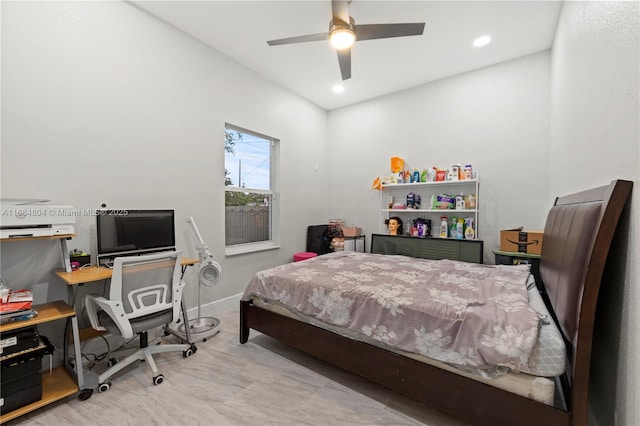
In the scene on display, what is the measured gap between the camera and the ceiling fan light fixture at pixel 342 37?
2113mm

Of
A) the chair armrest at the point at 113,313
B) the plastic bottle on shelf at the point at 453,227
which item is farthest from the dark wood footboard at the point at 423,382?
the plastic bottle on shelf at the point at 453,227

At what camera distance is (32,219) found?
68.0 inches

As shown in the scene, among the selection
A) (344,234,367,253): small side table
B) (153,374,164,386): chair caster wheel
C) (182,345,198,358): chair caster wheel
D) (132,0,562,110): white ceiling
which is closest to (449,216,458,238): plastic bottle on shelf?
(344,234,367,253): small side table

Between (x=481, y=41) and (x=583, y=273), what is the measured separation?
111 inches

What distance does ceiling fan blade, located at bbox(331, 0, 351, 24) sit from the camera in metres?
1.96

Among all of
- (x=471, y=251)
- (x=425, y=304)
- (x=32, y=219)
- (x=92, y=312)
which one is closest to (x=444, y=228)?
(x=471, y=251)

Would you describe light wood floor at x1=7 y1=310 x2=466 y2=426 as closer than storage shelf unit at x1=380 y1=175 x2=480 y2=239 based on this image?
Yes

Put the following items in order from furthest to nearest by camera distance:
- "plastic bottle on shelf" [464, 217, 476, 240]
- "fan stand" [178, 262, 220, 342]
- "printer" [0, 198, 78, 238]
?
"plastic bottle on shelf" [464, 217, 476, 240], "fan stand" [178, 262, 220, 342], "printer" [0, 198, 78, 238]

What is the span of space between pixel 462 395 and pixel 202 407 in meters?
1.52

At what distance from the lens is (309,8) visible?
2.47 meters

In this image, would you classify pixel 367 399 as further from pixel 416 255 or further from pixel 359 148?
pixel 359 148

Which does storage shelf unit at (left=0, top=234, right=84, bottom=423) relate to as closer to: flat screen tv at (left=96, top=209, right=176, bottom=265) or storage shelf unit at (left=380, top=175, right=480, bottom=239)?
flat screen tv at (left=96, top=209, right=176, bottom=265)

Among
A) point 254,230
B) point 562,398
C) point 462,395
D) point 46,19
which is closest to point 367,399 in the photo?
point 462,395

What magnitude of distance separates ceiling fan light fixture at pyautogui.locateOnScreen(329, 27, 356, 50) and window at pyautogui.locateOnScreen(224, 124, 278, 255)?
1725 mm
